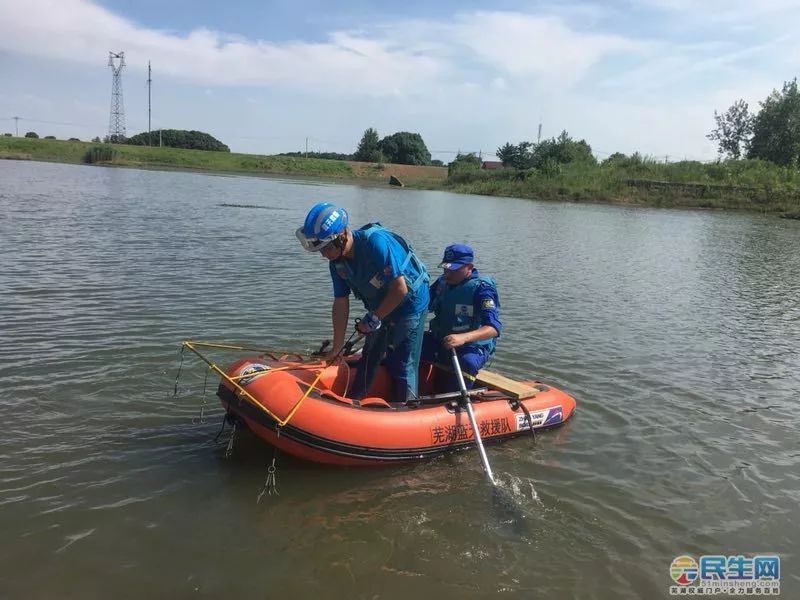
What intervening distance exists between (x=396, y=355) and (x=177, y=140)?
99250mm

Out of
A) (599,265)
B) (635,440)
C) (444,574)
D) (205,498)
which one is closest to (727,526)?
(635,440)

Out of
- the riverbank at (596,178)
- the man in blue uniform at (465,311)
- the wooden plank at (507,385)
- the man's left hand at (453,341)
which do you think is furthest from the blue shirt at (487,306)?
the riverbank at (596,178)

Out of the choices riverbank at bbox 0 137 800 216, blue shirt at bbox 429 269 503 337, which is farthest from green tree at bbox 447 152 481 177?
blue shirt at bbox 429 269 503 337

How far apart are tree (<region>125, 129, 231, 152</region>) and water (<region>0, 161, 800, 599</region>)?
89.6 meters

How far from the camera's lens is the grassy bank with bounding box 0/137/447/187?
207 feet

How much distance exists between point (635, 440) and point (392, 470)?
252cm

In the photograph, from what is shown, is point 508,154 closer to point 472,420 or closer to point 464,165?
point 464,165

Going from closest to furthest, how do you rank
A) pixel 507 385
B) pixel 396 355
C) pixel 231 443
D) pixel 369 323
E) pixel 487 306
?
pixel 369 323
pixel 231 443
pixel 396 355
pixel 487 306
pixel 507 385

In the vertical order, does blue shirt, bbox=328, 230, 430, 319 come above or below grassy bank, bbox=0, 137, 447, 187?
below

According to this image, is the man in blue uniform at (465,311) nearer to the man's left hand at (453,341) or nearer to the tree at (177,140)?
the man's left hand at (453,341)

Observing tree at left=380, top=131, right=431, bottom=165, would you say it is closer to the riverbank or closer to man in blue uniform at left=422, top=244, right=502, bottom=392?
the riverbank

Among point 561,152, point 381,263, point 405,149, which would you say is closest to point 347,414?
point 381,263

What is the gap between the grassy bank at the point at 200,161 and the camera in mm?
63100

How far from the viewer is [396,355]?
17.5ft
